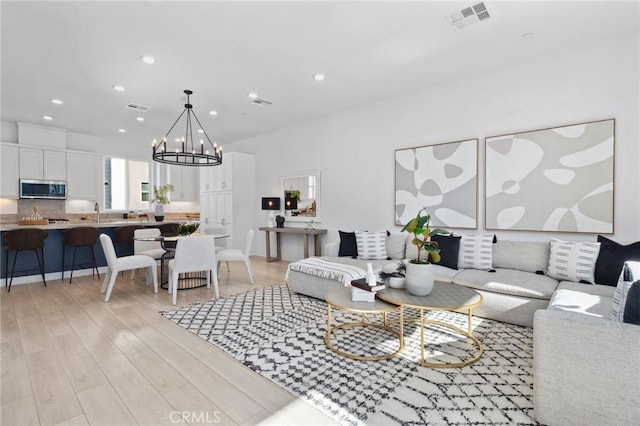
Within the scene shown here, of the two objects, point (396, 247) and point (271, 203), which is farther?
point (271, 203)

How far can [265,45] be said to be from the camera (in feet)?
11.1

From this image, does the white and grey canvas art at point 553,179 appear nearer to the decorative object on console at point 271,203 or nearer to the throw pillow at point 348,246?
the throw pillow at point 348,246

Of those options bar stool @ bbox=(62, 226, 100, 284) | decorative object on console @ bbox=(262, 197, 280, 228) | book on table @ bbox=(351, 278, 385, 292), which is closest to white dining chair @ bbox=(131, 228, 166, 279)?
bar stool @ bbox=(62, 226, 100, 284)

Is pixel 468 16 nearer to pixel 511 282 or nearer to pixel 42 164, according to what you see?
pixel 511 282

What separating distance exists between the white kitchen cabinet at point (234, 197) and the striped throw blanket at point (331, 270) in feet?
11.2

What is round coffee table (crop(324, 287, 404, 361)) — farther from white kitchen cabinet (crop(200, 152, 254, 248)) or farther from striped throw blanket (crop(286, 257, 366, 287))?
white kitchen cabinet (crop(200, 152, 254, 248))

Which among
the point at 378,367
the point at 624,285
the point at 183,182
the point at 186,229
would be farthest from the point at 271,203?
the point at 624,285

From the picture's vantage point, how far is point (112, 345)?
8.74 ft

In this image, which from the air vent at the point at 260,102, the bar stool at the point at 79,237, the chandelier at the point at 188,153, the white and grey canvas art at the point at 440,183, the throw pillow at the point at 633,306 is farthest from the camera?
the air vent at the point at 260,102

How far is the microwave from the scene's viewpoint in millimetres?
6215

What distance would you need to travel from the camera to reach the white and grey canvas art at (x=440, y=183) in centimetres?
427

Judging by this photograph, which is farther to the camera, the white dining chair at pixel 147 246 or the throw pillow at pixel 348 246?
the white dining chair at pixel 147 246

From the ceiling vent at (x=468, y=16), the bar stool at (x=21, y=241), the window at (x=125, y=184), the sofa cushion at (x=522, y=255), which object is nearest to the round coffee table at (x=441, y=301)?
the sofa cushion at (x=522, y=255)

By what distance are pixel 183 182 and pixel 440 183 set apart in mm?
7211
